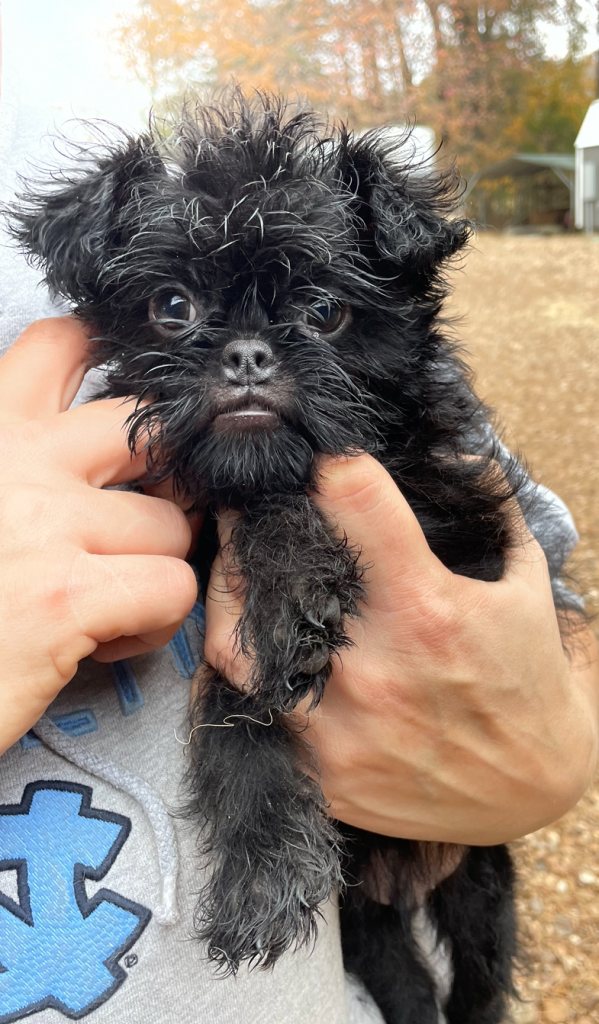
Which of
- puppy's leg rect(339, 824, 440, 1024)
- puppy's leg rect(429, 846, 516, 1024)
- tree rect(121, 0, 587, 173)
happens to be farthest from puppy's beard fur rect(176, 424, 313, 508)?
tree rect(121, 0, 587, 173)

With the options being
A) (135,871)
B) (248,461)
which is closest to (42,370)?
(248,461)

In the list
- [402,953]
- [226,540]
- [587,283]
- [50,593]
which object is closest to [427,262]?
[226,540]

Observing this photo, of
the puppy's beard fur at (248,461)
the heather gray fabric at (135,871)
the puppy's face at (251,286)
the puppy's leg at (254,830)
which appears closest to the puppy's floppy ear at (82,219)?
the puppy's face at (251,286)

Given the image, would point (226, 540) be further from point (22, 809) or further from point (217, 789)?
point (22, 809)

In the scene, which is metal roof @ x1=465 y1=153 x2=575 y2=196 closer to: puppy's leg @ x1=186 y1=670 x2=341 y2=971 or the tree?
the tree

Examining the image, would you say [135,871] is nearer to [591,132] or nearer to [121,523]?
[121,523]

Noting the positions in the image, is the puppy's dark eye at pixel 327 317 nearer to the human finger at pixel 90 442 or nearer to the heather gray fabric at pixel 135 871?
the human finger at pixel 90 442
